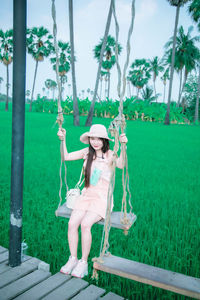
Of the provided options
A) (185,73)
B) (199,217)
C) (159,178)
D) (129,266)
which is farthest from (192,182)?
(185,73)

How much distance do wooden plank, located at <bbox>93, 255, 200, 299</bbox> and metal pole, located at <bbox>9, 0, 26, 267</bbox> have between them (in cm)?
68

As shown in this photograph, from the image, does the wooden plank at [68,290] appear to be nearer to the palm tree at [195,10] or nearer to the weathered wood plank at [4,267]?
the weathered wood plank at [4,267]

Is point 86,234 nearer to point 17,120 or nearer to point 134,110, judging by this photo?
point 17,120

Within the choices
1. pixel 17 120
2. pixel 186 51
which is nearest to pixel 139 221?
pixel 17 120

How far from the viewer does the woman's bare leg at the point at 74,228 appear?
7.61ft

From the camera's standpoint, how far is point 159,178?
6.46m

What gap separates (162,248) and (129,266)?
1090mm

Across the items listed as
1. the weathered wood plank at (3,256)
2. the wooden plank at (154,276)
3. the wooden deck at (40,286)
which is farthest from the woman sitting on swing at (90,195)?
the weathered wood plank at (3,256)

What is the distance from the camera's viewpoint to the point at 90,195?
264cm

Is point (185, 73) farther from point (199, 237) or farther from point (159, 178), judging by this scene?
point (199, 237)

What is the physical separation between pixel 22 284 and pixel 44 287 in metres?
0.16

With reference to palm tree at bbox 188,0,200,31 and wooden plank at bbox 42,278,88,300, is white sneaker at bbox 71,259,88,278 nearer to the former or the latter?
wooden plank at bbox 42,278,88,300

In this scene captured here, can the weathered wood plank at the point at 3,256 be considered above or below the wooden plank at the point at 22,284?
above

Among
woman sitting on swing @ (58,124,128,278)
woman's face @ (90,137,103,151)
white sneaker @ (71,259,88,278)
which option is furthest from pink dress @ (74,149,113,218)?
white sneaker @ (71,259,88,278)
